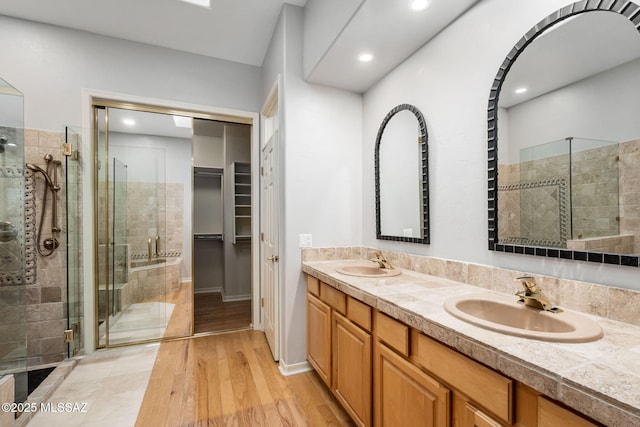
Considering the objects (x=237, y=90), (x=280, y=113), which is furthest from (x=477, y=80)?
(x=237, y=90)

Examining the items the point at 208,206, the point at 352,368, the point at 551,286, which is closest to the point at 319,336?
the point at 352,368

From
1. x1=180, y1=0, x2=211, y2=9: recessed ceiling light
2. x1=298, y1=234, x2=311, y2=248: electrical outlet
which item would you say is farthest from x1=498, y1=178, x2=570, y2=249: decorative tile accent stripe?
x1=180, y1=0, x2=211, y2=9: recessed ceiling light

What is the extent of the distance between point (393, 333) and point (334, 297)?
592 millimetres

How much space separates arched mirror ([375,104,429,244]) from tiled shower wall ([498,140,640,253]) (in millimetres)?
541

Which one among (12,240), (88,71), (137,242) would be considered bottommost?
(137,242)

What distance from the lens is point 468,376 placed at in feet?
2.91

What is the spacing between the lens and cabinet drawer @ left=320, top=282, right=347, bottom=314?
1.68 metres

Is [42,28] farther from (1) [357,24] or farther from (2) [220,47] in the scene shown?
(1) [357,24]

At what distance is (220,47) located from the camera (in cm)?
281

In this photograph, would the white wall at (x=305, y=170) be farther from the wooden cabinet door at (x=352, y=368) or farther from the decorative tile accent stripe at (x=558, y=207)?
the decorative tile accent stripe at (x=558, y=207)

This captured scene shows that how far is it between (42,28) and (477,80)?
3.50 metres

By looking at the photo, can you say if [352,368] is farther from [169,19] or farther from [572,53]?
[169,19]

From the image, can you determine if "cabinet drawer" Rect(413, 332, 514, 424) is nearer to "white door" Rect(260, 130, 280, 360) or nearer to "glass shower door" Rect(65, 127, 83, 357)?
"white door" Rect(260, 130, 280, 360)

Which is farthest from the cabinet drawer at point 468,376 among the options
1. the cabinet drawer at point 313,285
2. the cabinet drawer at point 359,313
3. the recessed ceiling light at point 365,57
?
the recessed ceiling light at point 365,57
